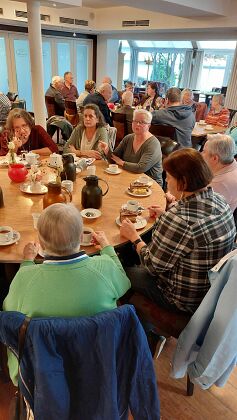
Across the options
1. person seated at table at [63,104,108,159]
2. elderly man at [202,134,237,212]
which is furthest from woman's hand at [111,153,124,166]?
elderly man at [202,134,237,212]

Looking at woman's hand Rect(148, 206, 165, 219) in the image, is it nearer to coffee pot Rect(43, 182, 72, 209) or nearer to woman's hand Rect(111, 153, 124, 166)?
coffee pot Rect(43, 182, 72, 209)

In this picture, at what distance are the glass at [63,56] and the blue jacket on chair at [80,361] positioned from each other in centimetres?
979

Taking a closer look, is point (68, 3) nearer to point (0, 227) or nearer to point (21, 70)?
point (21, 70)

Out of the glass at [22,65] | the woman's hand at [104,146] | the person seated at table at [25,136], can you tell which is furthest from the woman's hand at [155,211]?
the glass at [22,65]

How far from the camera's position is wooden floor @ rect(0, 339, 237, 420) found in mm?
1546

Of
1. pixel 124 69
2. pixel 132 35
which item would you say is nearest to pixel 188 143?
pixel 132 35

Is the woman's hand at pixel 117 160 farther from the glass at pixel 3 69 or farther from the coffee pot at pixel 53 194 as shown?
the glass at pixel 3 69

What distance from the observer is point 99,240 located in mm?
1504

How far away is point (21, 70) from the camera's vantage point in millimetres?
8648

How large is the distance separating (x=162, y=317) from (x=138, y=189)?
1.00m

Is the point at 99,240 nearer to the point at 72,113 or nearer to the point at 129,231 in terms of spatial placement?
the point at 129,231

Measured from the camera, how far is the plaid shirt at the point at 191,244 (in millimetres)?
1363

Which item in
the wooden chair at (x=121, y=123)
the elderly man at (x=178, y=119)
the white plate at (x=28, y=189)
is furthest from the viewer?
the wooden chair at (x=121, y=123)

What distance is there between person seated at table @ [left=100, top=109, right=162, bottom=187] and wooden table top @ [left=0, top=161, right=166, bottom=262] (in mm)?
178
